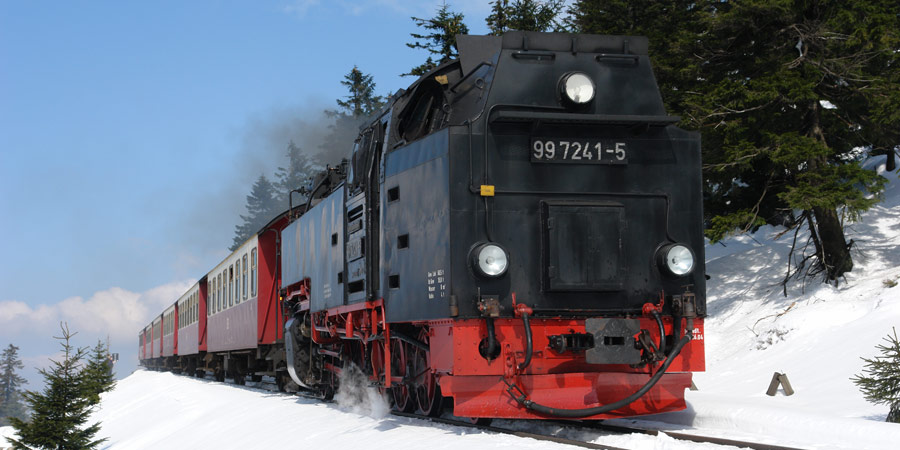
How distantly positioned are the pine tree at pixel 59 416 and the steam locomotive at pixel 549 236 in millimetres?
13157

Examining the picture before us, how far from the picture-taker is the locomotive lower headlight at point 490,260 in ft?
24.1

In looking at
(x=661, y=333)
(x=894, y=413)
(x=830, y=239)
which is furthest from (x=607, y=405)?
(x=830, y=239)

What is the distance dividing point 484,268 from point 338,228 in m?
3.80

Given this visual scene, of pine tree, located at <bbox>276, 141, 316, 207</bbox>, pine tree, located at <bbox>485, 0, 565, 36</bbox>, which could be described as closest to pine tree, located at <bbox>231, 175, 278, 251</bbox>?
pine tree, located at <bbox>276, 141, 316, 207</bbox>

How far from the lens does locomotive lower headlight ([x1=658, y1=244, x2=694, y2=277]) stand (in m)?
7.64

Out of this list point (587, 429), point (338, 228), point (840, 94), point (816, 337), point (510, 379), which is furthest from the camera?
point (840, 94)

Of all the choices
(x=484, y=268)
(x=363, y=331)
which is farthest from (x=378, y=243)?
(x=484, y=268)

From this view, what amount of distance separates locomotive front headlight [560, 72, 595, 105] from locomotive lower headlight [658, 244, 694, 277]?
160cm

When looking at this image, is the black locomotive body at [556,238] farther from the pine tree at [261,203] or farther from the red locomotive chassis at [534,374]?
the pine tree at [261,203]

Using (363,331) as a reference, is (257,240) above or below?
above

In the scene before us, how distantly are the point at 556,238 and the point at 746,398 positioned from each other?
5056 mm

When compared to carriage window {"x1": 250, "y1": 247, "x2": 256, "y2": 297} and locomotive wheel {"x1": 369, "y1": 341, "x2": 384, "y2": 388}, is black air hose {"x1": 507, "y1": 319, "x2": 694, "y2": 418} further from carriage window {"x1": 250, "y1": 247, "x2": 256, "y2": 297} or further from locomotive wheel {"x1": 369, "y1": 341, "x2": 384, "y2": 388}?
carriage window {"x1": 250, "y1": 247, "x2": 256, "y2": 297}

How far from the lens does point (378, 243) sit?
9.32m

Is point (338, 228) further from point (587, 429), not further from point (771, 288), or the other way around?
point (771, 288)
